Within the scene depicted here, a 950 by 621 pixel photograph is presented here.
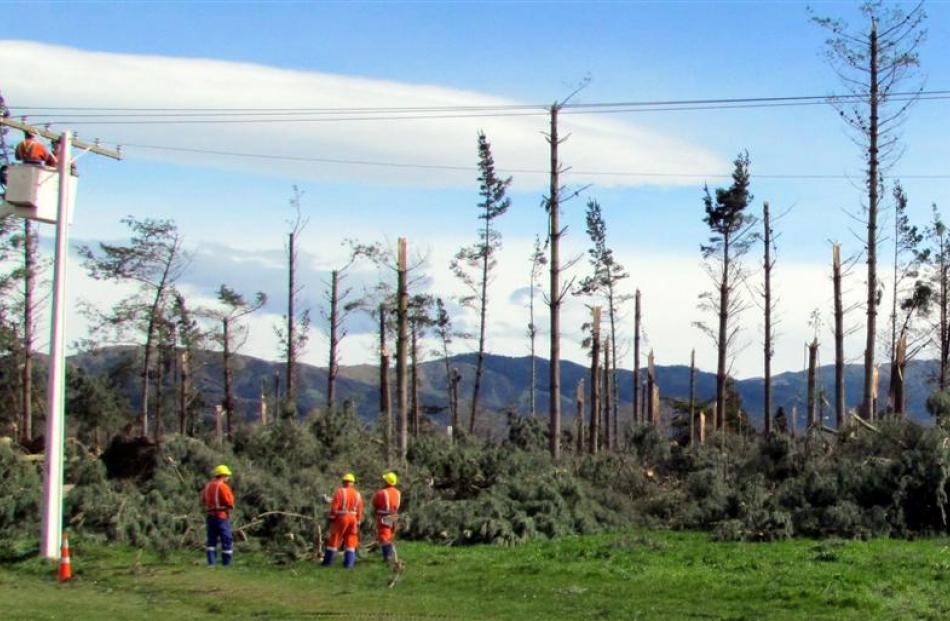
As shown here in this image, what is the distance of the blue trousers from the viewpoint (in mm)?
20312

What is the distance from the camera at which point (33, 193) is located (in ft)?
65.2

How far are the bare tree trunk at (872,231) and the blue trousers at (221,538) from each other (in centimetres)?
1622

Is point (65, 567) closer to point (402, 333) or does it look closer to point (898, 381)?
point (402, 333)

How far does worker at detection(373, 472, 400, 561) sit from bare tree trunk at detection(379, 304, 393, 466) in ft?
26.0

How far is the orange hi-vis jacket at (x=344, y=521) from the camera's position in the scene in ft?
65.1

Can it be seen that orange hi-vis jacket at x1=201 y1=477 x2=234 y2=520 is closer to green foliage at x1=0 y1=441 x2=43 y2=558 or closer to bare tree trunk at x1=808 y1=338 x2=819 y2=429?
green foliage at x1=0 y1=441 x2=43 y2=558

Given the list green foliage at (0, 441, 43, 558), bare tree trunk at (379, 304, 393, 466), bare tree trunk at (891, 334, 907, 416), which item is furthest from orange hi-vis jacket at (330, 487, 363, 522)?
bare tree trunk at (891, 334, 907, 416)

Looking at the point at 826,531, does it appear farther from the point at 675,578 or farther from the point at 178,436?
the point at 178,436

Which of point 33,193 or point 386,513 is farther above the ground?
point 33,193

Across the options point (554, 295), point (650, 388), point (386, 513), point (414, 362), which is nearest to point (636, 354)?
point (650, 388)

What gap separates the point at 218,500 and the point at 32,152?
6.39 metres

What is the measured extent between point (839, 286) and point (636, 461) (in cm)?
1042

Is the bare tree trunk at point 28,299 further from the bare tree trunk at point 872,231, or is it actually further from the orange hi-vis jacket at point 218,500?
the bare tree trunk at point 872,231

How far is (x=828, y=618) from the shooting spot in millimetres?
13609
